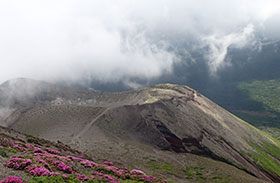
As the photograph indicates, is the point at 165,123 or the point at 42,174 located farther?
the point at 165,123

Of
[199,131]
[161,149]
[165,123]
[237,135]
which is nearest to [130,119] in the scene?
[165,123]

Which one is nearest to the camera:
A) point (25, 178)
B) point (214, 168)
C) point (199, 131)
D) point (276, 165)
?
point (25, 178)

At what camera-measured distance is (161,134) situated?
9062cm

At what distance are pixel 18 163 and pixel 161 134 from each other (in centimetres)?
7075

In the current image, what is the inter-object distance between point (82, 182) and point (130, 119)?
77.4 metres

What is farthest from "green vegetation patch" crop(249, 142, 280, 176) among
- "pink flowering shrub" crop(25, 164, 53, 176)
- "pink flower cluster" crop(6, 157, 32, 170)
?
"pink flower cluster" crop(6, 157, 32, 170)

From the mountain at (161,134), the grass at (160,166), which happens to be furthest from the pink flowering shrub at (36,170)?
the grass at (160,166)

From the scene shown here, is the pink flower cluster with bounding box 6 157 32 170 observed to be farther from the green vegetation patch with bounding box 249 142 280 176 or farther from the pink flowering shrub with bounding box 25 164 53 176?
the green vegetation patch with bounding box 249 142 280 176

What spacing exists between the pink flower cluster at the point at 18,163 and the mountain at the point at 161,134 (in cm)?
3752

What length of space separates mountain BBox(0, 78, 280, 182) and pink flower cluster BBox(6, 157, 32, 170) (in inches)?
1477

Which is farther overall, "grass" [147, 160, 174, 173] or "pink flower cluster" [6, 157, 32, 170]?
"grass" [147, 160, 174, 173]

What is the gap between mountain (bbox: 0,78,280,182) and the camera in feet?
229

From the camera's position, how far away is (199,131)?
94.6m

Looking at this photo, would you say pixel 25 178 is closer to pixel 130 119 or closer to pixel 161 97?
pixel 130 119
